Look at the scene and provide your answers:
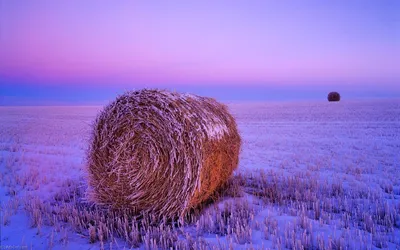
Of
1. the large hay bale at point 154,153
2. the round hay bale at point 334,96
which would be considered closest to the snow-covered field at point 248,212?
the large hay bale at point 154,153

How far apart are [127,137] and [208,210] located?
5.41 ft

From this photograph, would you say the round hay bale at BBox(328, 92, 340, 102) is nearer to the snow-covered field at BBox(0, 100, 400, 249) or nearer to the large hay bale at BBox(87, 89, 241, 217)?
the snow-covered field at BBox(0, 100, 400, 249)

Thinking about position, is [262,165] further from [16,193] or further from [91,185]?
[16,193]

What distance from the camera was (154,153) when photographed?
4.53 metres

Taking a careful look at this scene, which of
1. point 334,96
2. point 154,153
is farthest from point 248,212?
point 334,96

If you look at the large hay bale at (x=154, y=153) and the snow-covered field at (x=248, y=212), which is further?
the large hay bale at (x=154, y=153)

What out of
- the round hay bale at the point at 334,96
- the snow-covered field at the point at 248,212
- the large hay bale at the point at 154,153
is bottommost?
the snow-covered field at the point at 248,212

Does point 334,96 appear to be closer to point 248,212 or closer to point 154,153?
point 248,212

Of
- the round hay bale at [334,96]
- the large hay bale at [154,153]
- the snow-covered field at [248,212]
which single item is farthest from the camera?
the round hay bale at [334,96]

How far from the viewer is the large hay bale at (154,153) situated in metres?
4.39

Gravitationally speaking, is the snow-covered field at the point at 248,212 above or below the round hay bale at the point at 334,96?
below

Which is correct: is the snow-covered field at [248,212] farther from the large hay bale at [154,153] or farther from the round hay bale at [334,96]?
the round hay bale at [334,96]

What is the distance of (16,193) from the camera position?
5.71 m

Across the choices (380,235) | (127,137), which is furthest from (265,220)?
(127,137)
